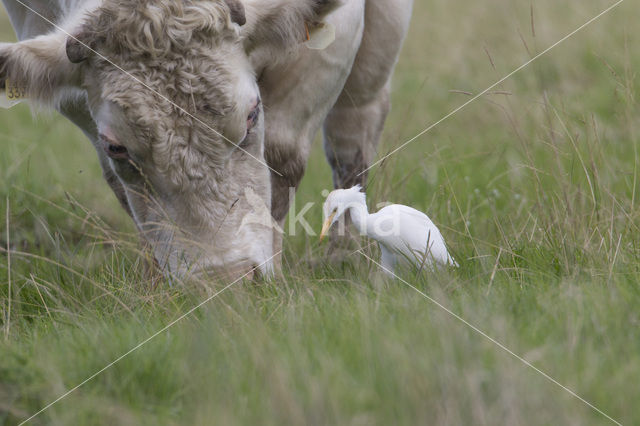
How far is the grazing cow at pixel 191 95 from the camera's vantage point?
3361mm

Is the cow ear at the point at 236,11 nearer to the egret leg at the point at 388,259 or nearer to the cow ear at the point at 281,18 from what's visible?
the cow ear at the point at 281,18

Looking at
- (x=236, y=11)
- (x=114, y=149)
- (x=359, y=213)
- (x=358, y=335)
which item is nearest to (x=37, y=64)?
(x=114, y=149)

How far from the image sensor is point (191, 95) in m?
3.34

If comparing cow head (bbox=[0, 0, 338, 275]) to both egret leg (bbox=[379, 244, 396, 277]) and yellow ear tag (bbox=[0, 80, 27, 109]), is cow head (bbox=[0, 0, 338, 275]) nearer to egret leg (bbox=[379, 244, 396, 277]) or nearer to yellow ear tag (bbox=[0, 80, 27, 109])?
yellow ear tag (bbox=[0, 80, 27, 109])

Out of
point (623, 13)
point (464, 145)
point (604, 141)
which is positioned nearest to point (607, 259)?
point (604, 141)

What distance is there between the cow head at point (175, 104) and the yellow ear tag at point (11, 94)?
4cm

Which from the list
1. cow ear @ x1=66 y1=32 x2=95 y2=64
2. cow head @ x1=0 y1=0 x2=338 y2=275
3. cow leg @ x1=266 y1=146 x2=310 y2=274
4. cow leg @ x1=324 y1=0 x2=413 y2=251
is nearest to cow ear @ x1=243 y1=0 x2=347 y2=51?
cow head @ x1=0 y1=0 x2=338 y2=275

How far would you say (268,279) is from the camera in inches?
136

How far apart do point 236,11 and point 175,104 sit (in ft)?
1.83

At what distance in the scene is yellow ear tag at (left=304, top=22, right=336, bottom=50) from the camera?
154 inches

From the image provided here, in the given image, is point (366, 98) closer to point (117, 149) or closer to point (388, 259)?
point (388, 259)

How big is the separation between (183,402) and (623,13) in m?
8.82

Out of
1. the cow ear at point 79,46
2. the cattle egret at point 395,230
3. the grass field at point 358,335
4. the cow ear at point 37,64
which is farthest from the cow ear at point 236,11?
the grass field at point 358,335

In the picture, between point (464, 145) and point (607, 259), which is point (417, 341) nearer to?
point (607, 259)
